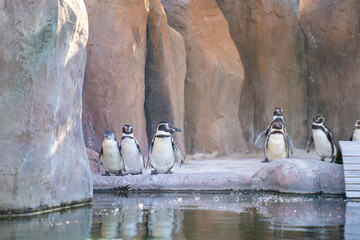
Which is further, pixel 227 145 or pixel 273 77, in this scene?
pixel 273 77

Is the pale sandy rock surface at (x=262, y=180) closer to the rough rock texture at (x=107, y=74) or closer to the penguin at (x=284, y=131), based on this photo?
the rough rock texture at (x=107, y=74)

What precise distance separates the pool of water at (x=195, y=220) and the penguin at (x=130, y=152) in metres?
2.05

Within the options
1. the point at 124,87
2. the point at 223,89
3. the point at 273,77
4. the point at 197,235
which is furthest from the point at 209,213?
the point at 273,77

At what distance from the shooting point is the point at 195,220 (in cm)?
575

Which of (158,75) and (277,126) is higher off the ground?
(158,75)

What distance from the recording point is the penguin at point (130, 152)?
9836mm

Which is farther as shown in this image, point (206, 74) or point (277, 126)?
point (206, 74)

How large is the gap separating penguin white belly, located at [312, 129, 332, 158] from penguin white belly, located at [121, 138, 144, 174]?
431cm

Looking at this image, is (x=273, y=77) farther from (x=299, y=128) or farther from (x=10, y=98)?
(x=10, y=98)

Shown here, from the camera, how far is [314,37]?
55.3ft

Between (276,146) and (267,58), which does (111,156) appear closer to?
(276,146)

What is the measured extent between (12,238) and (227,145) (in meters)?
10.6

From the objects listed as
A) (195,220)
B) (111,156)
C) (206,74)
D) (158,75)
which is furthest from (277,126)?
(195,220)

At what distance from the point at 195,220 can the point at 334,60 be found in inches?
460
